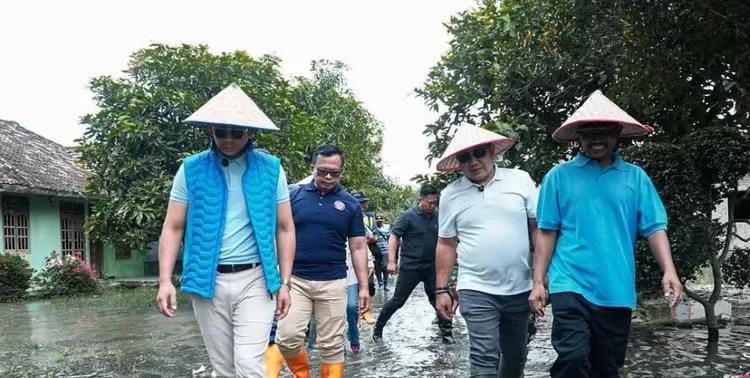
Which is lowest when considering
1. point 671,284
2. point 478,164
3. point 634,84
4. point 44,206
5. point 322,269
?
point 671,284

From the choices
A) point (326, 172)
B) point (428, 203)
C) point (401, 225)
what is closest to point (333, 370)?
point (326, 172)

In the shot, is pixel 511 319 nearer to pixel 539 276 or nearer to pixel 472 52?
pixel 539 276

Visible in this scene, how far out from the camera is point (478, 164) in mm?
4512

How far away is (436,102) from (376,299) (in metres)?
4.65

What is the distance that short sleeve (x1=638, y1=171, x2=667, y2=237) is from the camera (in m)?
3.93

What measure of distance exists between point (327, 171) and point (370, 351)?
326 cm

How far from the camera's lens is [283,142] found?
57.8 feet

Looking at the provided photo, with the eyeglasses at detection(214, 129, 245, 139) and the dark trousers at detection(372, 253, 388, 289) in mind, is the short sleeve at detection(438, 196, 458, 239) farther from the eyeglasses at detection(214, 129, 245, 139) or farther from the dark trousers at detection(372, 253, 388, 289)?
the dark trousers at detection(372, 253, 388, 289)

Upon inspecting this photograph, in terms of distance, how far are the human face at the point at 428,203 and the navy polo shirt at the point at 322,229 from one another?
111 inches

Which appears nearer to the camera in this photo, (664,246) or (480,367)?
(664,246)

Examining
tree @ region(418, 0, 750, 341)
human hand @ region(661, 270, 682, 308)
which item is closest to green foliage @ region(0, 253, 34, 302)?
tree @ region(418, 0, 750, 341)

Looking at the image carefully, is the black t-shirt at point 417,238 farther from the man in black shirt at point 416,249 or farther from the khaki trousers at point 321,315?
the khaki trousers at point 321,315

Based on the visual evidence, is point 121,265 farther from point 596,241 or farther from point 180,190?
point 596,241

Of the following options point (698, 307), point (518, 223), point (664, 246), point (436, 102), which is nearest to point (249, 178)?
point (518, 223)
